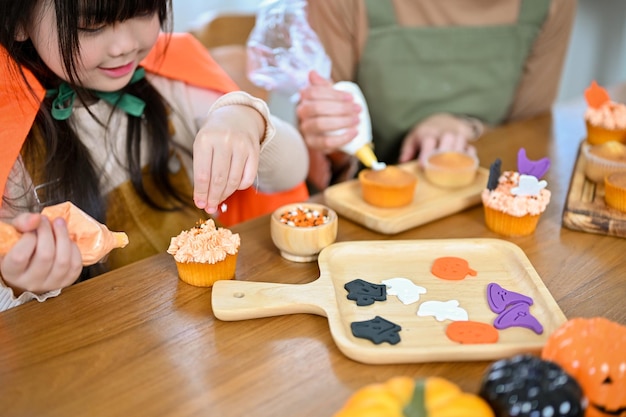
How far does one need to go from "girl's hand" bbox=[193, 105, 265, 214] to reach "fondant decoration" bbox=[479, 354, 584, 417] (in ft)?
1.34

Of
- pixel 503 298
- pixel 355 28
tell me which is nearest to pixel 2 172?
pixel 503 298

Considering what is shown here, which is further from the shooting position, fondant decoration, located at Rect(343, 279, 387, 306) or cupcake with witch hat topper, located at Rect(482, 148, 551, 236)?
cupcake with witch hat topper, located at Rect(482, 148, 551, 236)

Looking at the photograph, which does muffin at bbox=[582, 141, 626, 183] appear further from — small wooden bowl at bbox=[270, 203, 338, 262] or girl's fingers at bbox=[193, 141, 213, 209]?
girl's fingers at bbox=[193, 141, 213, 209]

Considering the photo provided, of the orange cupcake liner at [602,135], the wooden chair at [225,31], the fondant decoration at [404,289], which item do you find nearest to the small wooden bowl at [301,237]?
the fondant decoration at [404,289]

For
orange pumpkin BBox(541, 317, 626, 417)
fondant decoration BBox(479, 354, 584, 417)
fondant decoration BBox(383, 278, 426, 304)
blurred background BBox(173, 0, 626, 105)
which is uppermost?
fondant decoration BBox(479, 354, 584, 417)

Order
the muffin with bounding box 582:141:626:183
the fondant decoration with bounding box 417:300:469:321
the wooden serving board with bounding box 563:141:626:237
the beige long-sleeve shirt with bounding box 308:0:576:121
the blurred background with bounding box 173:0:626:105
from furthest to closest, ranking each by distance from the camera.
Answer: the blurred background with bounding box 173:0:626:105 < the beige long-sleeve shirt with bounding box 308:0:576:121 < the muffin with bounding box 582:141:626:183 < the wooden serving board with bounding box 563:141:626:237 < the fondant decoration with bounding box 417:300:469:321

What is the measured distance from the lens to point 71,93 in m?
1.00

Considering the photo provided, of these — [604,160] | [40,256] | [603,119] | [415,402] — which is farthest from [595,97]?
[40,256]

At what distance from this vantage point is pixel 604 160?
1062 mm

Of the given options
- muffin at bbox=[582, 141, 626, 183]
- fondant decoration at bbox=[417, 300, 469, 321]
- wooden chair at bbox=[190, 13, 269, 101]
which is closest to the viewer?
fondant decoration at bbox=[417, 300, 469, 321]

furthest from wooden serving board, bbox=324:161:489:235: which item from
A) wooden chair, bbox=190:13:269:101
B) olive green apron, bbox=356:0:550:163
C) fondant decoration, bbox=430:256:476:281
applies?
wooden chair, bbox=190:13:269:101

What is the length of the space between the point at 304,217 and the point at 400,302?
0.67 ft

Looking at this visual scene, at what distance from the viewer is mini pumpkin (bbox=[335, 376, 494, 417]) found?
1.74 feet

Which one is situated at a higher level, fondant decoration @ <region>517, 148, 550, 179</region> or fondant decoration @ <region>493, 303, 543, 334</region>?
fondant decoration @ <region>517, 148, 550, 179</region>
